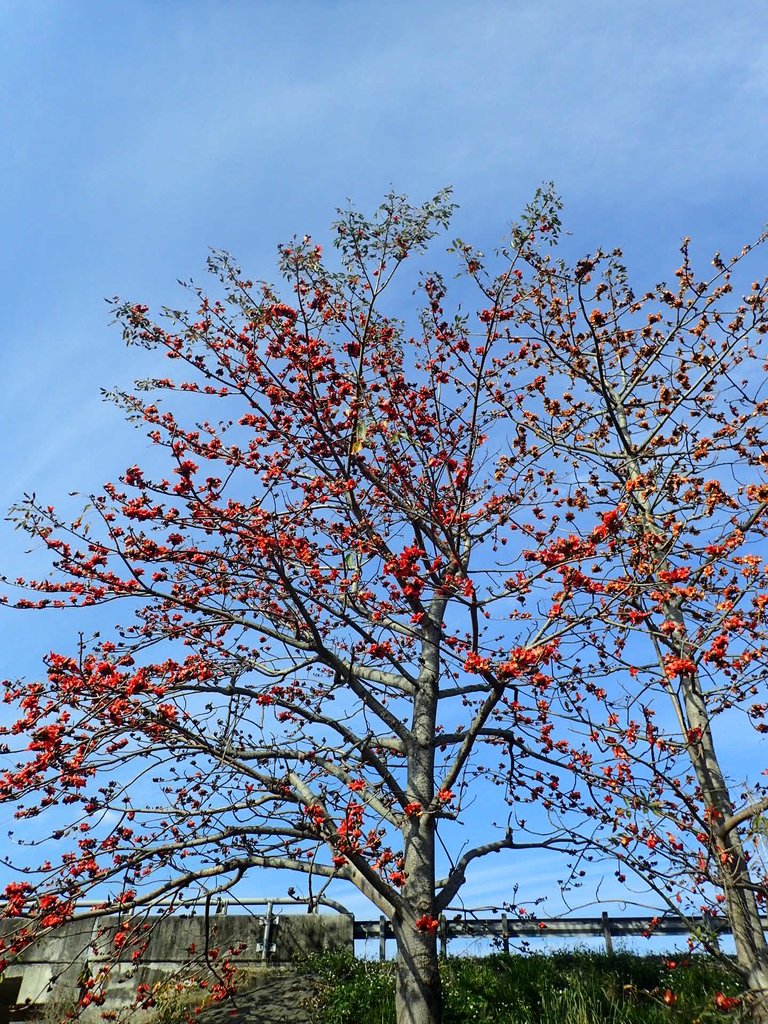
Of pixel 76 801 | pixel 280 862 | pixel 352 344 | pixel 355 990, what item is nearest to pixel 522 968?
pixel 355 990

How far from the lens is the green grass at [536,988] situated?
26.1 feet

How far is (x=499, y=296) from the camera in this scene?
792 centimetres

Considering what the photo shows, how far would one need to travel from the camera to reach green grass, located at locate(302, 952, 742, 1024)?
7.95 meters

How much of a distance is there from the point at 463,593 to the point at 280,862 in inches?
145

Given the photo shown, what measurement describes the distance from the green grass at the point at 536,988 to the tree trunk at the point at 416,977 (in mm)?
1475

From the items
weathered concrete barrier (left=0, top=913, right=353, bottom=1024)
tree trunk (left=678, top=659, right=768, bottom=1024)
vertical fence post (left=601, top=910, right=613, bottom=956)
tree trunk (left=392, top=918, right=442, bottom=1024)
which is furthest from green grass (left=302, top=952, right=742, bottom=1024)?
tree trunk (left=392, top=918, right=442, bottom=1024)

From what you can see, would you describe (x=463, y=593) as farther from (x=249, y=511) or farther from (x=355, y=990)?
(x=355, y=990)

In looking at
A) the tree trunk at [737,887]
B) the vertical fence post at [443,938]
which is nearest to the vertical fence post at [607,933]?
the vertical fence post at [443,938]

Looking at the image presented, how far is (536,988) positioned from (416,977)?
2.90 m

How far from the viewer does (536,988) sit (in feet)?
29.8

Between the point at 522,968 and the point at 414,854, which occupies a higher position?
the point at 414,854

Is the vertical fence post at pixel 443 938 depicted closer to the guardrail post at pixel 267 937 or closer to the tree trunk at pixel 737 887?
the guardrail post at pixel 267 937

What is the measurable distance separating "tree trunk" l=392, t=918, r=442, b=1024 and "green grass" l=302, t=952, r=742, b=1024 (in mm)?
1475

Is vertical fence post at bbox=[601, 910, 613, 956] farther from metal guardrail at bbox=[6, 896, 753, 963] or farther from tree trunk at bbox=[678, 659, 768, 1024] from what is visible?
tree trunk at bbox=[678, 659, 768, 1024]
